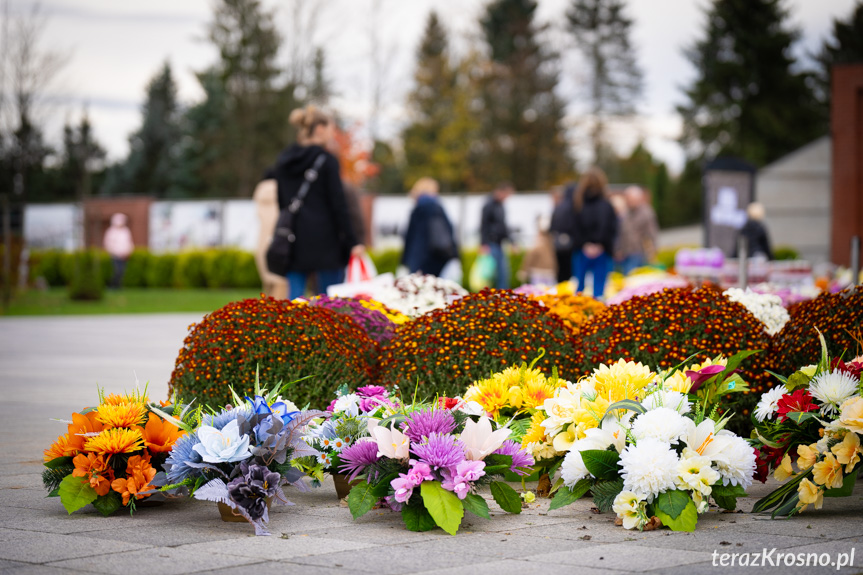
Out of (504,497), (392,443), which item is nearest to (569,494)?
(504,497)

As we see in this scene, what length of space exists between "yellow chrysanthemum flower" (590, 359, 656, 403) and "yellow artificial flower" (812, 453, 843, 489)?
777mm

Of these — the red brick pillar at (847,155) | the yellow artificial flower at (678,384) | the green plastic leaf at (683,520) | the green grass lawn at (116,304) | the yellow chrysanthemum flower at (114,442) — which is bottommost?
the green grass lawn at (116,304)

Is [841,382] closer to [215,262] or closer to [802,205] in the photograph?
[215,262]

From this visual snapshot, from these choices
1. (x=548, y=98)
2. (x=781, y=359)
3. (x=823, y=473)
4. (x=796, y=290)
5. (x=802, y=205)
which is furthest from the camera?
(x=548, y=98)

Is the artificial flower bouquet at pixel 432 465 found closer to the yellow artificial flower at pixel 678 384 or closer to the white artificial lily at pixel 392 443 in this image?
the white artificial lily at pixel 392 443

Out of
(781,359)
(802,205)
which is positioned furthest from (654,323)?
(802,205)

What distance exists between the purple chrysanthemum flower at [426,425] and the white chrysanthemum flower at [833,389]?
1517 mm

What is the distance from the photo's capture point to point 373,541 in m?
3.59

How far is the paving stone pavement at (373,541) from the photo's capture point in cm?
317

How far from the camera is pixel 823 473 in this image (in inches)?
152

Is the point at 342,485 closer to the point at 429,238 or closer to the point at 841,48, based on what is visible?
the point at 429,238

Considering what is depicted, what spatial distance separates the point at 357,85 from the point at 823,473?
38837 millimetres

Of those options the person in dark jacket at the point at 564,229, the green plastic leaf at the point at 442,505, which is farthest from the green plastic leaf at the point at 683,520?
the person in dark jacket at the point at 564,229

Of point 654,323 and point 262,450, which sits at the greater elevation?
point 654,323
